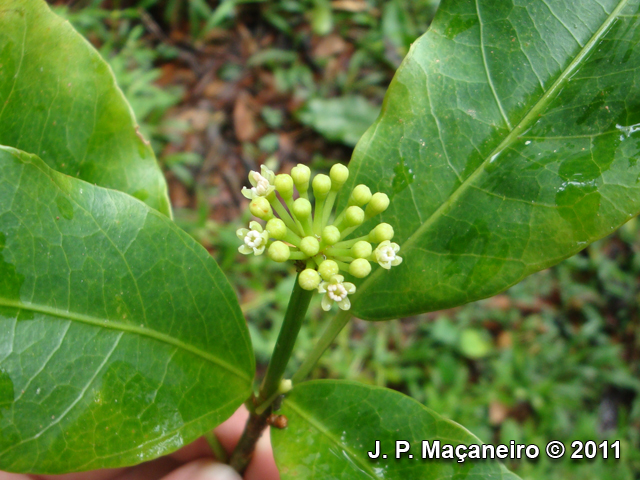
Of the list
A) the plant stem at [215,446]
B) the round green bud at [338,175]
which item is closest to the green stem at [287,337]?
the round green bud at [338,175]

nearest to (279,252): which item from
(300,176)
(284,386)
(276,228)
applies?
(276,228)

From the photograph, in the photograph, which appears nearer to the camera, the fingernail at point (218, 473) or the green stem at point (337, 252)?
the green stem at point (337, 252)

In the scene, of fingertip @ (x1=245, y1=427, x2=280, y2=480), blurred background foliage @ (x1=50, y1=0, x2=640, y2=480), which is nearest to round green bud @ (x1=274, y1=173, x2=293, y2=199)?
fingertip @ (x1=245, y1=427, x2=280, y2=480)

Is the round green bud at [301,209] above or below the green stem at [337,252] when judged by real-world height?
above

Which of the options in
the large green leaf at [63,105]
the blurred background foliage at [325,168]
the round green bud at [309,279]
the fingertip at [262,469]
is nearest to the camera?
the round green bud at [309,279]

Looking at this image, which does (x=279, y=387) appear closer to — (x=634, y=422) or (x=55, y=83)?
(x=55, y=83)

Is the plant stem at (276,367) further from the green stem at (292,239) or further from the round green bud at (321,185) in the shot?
the round green bud at (321,185)

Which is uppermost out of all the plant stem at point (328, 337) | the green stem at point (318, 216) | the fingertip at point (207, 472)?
the green stem at point (318, 216)
